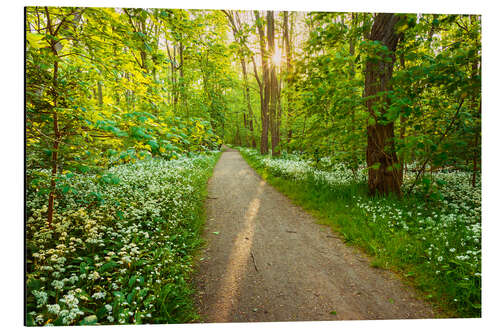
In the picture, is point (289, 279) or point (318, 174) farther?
point (318, 174)

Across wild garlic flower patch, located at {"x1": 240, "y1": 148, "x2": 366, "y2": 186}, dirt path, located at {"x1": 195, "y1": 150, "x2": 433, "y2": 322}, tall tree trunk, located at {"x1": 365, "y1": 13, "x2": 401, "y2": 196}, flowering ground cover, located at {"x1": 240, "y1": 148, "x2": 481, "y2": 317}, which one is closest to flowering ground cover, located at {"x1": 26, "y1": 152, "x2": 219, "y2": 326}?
dirt path, located at {"x1": 195, "y1": 150, "x2": 433, "y2": 322}

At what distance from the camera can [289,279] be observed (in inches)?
100

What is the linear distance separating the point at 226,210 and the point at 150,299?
341cm

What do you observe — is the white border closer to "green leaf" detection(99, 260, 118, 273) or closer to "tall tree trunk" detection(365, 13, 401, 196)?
"green leaf" detection(99, 260, 118, 273)

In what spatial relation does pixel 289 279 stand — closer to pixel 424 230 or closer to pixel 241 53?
pixel 424 230

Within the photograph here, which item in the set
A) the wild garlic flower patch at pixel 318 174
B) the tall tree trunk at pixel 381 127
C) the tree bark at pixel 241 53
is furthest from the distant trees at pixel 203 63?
the wild garlic flower patch at pixel 318 174

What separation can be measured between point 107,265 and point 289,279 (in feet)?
6.65

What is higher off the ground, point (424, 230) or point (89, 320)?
point (424, 230)

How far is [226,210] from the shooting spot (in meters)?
5.27

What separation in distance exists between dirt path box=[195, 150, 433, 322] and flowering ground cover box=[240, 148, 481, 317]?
25cm

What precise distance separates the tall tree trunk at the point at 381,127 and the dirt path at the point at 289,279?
5.85ft
